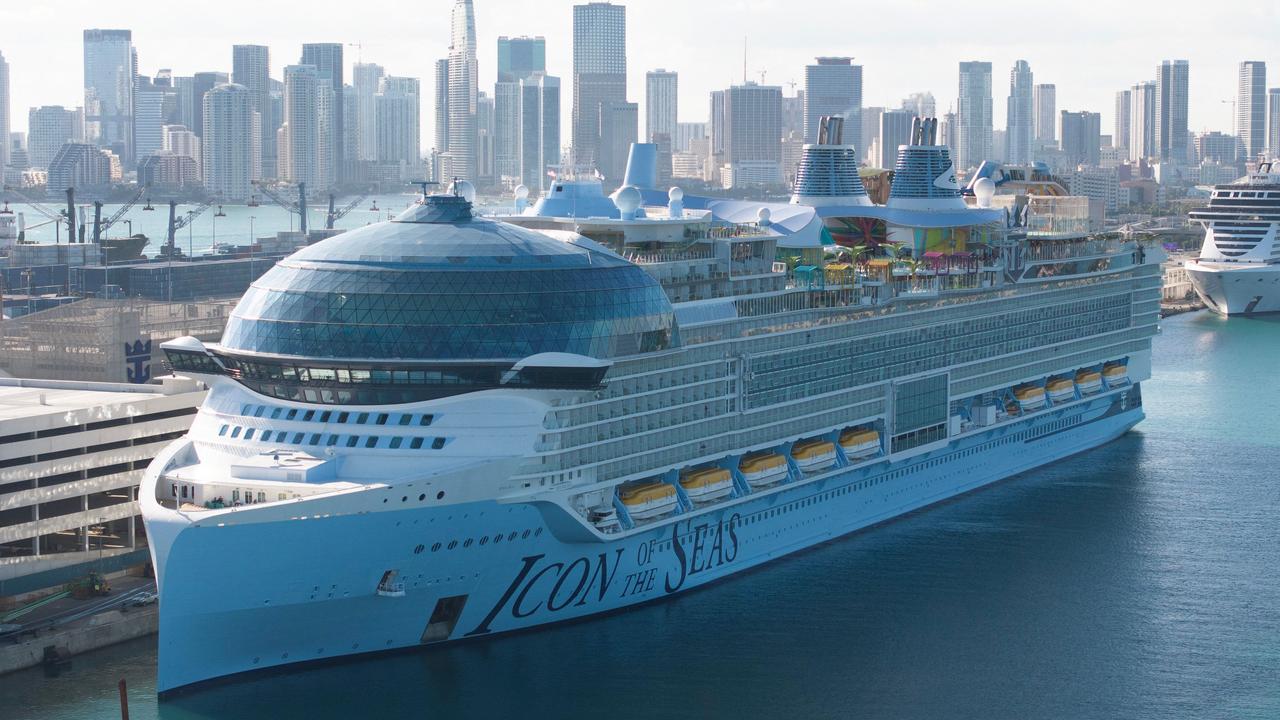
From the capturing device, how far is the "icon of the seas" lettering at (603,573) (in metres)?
32.0

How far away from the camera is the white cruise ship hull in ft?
94.3

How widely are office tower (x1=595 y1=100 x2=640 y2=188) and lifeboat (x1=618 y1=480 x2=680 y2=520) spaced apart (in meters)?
142

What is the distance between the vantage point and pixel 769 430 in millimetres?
37469

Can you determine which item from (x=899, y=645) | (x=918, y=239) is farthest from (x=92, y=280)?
(x=899, y=645)

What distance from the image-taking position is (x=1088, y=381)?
2028 inches

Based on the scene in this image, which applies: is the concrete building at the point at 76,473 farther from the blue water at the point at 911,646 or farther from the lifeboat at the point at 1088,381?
the lifeboat at the point at 1088,381

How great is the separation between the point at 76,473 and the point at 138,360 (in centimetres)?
1028

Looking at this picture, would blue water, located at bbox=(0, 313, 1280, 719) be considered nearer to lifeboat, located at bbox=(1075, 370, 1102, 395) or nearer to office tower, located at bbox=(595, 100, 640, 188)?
lifeboat, located at bbox=(1075, 370, 1102, 395)

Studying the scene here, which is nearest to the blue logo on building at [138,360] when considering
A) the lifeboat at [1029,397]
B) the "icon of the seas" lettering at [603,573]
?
the "icon of the seas" lettering at [603,573]

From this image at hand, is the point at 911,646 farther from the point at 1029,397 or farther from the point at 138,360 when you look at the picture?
the point at 138,360

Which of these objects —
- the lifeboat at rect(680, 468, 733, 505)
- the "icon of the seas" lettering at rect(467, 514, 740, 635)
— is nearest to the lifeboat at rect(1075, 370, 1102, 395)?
the "icon of the seas" lettering at rect(467, 514, 740, 635)

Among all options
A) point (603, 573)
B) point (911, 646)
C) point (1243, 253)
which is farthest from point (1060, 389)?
point (1243, 253)

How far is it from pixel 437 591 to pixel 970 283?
65.0 ft

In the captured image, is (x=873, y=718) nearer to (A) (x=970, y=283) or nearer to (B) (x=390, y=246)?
(B) (x=390, y=246)
